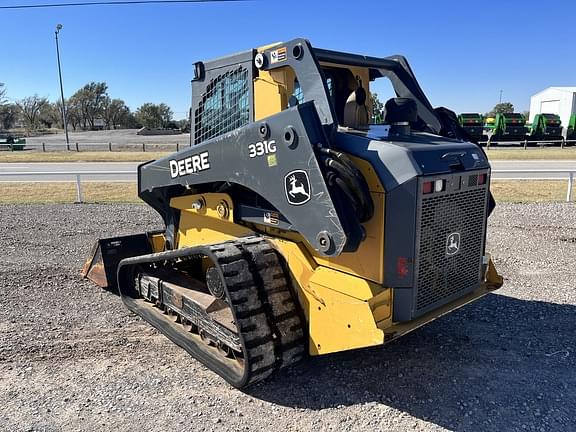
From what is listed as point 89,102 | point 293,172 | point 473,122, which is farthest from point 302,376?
point 89,102

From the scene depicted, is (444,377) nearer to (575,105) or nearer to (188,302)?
(188,302)

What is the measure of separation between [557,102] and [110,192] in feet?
177

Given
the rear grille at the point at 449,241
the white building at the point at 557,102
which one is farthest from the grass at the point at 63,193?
the white building at the point at 557,102

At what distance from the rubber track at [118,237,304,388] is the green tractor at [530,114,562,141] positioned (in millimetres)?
36464

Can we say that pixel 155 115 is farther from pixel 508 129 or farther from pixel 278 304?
pixel 278 304

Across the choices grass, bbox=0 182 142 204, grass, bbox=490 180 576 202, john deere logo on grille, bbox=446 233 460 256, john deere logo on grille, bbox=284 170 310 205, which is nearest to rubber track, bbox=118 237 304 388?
john deere logo on grille, bbox=284 170 310 205

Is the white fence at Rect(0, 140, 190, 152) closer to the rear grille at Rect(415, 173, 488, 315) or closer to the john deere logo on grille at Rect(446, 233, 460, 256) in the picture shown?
the rear grille at Rect(415, 173, 488, 315)

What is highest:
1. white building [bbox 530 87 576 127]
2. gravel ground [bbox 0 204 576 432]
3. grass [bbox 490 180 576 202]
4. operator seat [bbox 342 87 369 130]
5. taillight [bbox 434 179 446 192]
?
white building [bbox 530 87 576 127]

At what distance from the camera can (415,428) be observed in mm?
3311

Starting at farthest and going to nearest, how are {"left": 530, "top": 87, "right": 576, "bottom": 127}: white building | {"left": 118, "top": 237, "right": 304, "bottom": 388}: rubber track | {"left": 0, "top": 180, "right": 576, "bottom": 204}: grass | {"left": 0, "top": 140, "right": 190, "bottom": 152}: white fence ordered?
{"left": 530, "top": 87, "right": 576, "bottom": 127}: white building, {"left": 0, "top": 140, "right": 190, "bottom": 152}: white fence, {"left": 0, "top": 180, "right": 576, "bottom": 204}: grass, {"left": 118, "top": 237, "right": 304, "bottom": 388}: rubber track

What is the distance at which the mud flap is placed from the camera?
591cm

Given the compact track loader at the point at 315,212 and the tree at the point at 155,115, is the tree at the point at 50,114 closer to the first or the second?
the tree at the point at 155,115

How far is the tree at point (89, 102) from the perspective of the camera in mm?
77188

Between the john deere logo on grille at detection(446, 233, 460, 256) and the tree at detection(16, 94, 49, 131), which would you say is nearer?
the john deere logo on grille at detection(446, 233, 460, 256)
